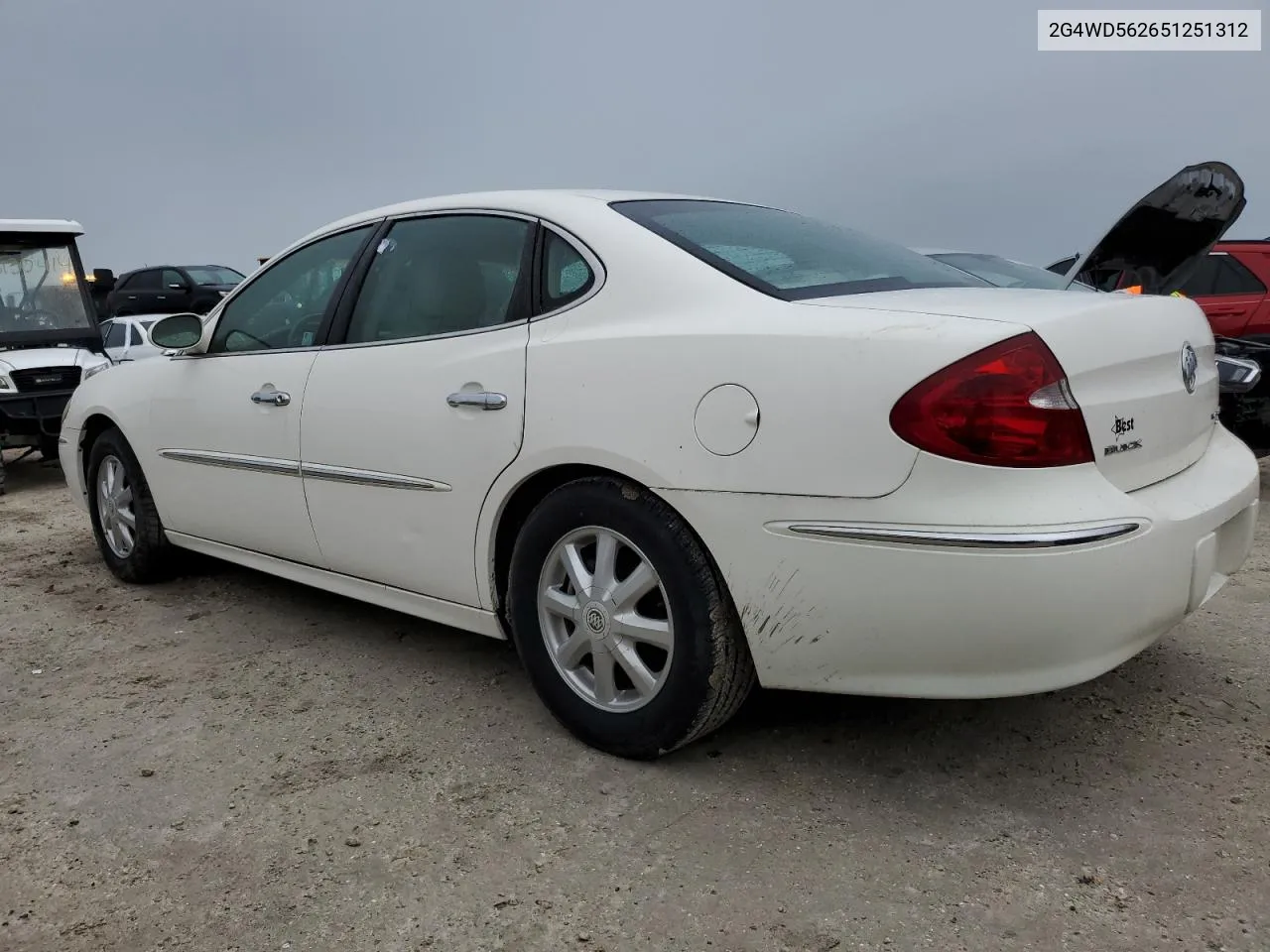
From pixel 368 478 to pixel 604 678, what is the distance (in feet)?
3.28

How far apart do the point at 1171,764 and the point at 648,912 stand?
138 cm

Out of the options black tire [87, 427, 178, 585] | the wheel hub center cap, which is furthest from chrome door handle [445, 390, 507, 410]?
black tire [87, 427, 178, 585]

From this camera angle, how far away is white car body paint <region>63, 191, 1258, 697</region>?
2035mm

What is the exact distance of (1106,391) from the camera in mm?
2152

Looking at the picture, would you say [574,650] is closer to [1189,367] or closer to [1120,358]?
[1120,358]

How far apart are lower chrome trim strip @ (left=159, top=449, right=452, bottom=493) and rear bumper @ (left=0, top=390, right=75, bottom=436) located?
15.2ft

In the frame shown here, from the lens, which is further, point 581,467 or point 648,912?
point 581,467

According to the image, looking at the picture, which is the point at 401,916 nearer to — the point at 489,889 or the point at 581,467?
the point at 489,889

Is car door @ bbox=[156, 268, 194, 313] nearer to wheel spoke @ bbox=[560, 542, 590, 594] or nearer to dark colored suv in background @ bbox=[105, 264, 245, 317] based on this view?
dark colored suv in background @ bbox=[105, 264, 245, 317]

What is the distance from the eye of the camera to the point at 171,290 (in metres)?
17.4

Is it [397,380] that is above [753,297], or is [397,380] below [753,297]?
below

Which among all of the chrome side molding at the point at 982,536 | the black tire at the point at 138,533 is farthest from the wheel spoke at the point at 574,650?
the black tire at the point at 138,533

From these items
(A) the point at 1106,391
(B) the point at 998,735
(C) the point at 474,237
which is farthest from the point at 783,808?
(C) the point at 474,237

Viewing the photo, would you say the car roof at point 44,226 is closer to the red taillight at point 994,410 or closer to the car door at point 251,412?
the car door at point 251,412
